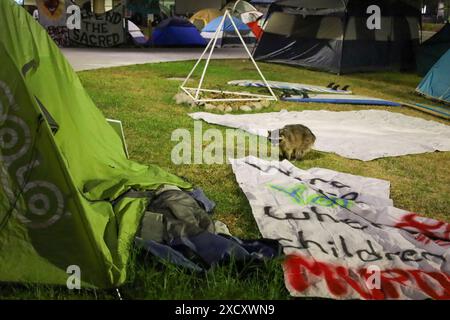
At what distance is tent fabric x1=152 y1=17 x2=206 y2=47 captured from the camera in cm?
1952

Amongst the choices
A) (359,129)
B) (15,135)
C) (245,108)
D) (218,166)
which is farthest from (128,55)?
(15,135)

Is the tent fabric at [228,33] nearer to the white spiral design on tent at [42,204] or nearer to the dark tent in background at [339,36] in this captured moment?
the dark tent in background at [339,36]

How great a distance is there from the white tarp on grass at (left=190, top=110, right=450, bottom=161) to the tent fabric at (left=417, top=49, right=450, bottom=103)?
211 cm

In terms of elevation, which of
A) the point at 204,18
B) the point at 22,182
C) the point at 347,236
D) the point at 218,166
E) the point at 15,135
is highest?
the point at 204,18

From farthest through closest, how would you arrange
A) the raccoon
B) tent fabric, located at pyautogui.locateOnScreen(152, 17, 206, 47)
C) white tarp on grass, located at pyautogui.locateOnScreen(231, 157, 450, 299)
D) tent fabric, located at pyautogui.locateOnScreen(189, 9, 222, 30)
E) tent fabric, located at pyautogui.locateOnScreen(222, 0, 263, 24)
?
tent fabric, located at pyautogui.locateOnScreen(189, 9, 222, 30), tent fabric, located at pyautogui.locateOnScreen(222, 0, 263, 24), tent fabric, located at pyautogui.locateOnScreen(152, 17, 206, 47), the raccoon, white tarp on grass, located at pyautogui.locateOnScreen(231, 157, 450, 299)

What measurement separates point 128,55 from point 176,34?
3887 mm

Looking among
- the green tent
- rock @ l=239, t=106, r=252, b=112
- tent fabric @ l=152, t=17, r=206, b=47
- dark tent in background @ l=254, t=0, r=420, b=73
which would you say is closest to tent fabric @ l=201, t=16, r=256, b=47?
tent fabric @ l=152, t=17, r=206, b=47

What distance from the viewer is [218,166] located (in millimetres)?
5164

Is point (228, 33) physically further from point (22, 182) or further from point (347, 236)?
point (22, 182)

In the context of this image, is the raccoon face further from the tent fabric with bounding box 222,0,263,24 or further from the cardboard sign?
the tent fabric with bounding box 222,0,263,24

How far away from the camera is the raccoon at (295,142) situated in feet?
17.9

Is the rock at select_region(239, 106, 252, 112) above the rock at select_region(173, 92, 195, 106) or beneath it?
beneath

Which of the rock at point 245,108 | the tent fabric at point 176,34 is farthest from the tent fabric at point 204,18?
the rock at point 245,108

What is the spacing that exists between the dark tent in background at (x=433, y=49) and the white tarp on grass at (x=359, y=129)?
591 cm
